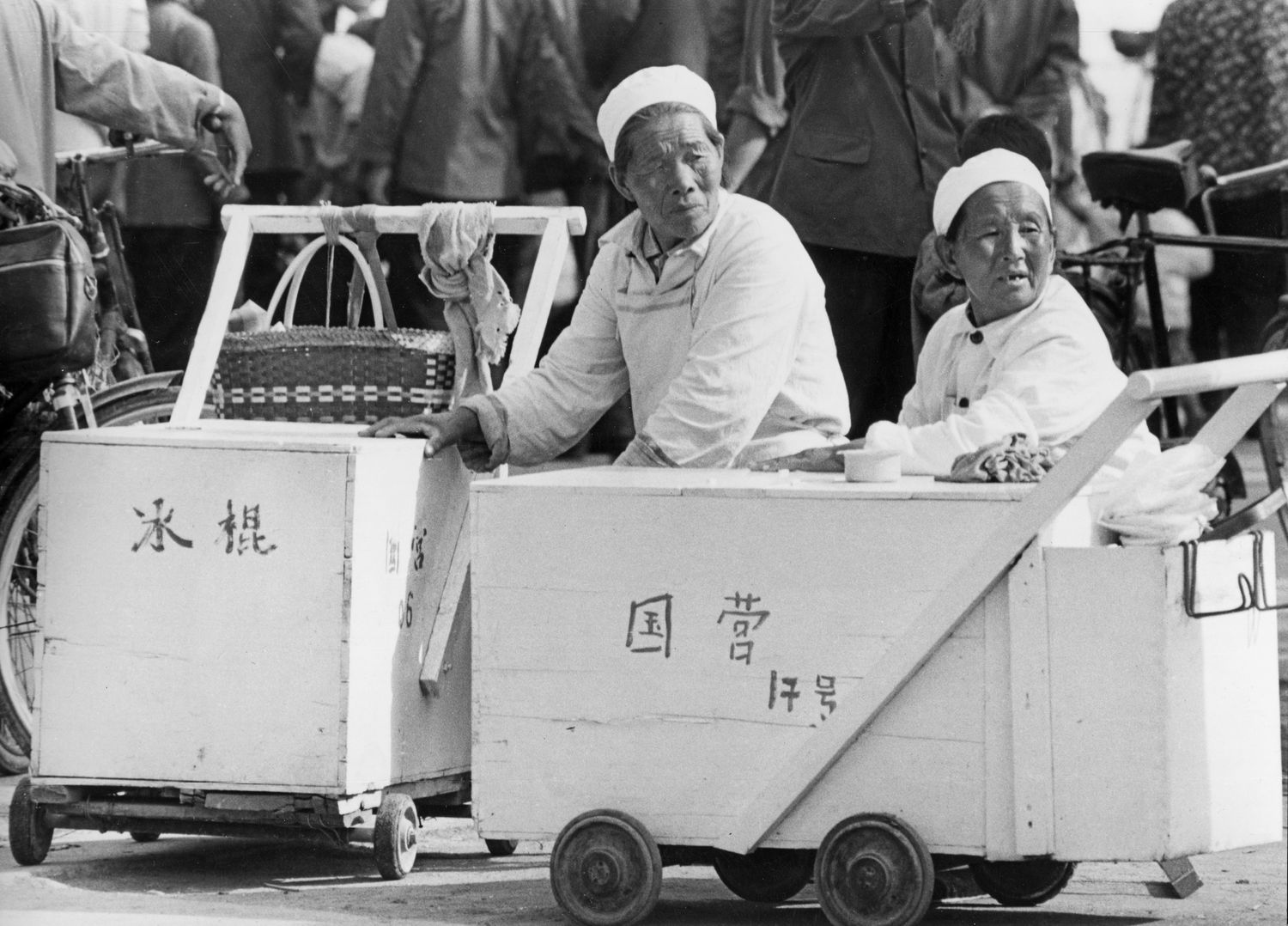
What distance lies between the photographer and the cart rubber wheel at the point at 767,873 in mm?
3617

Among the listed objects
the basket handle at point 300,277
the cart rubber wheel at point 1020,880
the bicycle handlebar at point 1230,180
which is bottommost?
the cart rubber wheel at point 1020,880

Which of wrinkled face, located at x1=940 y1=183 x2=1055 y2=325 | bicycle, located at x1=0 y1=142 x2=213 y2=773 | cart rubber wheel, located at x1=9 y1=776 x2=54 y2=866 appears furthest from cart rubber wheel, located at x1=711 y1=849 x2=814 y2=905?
bicycle, located at x1=0 y1=142 x2=213 y2=773

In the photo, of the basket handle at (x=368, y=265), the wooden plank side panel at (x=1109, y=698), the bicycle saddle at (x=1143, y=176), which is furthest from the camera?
the bicycle saddle at (x=1143, y=176)

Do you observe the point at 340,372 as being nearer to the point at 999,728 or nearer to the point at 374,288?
the point at 374,288

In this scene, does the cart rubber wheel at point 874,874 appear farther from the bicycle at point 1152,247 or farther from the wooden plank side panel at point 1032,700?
the bicycle at point 1152,247

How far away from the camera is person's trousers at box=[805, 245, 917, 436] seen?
6172mm

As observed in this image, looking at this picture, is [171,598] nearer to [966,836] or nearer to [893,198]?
[966,836]

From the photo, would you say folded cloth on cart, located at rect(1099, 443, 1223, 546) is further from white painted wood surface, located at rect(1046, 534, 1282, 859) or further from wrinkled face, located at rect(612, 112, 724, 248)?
wrinkled face, located at rect(612, 112, 724, 248)

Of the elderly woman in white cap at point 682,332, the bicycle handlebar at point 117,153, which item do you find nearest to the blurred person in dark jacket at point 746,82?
the bicycle handlebar at point 117,153

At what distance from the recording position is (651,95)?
4172mm

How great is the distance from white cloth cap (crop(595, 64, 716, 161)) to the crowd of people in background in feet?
5.16

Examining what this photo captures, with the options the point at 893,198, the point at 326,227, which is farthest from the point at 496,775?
the point at 893,198

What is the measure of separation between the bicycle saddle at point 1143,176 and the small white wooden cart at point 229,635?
2811mm

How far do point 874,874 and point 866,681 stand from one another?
1.06ft
